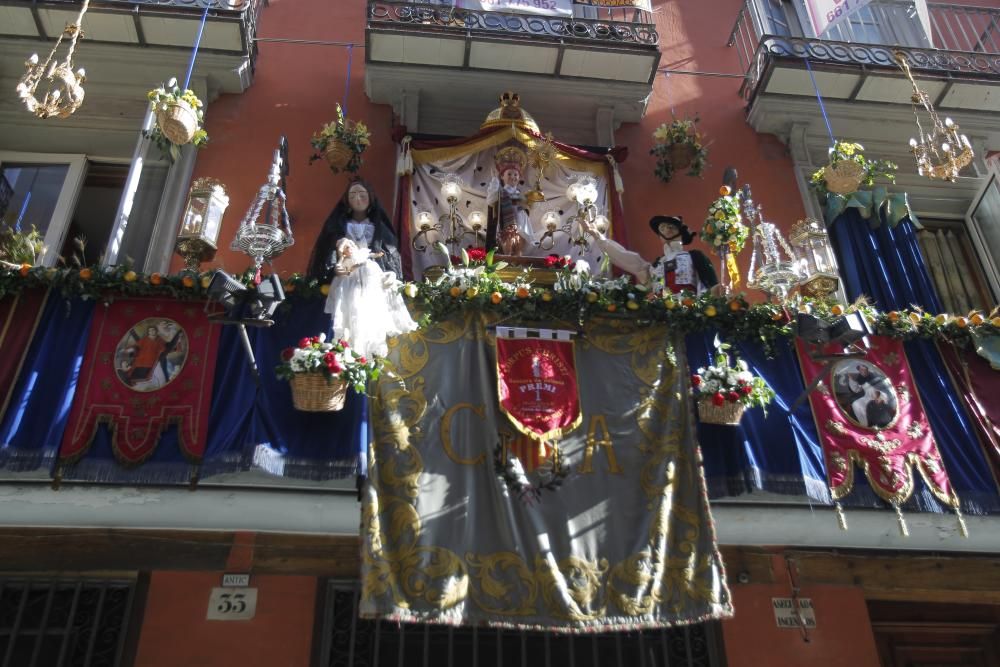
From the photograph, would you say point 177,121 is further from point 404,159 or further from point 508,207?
point 508,207

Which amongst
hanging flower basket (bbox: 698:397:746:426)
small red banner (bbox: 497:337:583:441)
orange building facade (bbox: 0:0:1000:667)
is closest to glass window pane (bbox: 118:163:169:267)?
orange building facade (bbox: 0:0:1000:667)

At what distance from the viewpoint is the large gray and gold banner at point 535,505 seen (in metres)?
5.38

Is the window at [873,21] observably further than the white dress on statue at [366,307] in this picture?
Yes

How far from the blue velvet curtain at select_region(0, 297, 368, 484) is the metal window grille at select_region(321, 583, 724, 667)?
1.74 metres

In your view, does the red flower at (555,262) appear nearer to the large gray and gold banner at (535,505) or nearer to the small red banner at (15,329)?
the large gray and gold banner at (535,505)

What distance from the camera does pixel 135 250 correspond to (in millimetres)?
8203

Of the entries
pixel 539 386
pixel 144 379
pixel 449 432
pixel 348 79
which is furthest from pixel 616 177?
pixel 144 379

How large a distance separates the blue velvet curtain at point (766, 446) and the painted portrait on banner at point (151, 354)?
157 inches

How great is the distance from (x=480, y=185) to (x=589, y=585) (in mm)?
4744

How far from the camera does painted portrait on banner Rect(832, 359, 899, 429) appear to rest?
22.0ft

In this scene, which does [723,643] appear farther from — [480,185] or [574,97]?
[574,97]

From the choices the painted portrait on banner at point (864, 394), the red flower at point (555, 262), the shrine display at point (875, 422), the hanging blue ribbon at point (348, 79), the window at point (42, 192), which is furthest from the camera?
the hanging blue ribbon at point (348, 79)

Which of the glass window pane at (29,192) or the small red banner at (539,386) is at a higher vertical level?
the glass window pane at (29,192)

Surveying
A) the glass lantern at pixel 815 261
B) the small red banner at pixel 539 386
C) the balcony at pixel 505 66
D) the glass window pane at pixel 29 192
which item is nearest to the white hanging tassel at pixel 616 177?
the balcony at pixel 505 66
